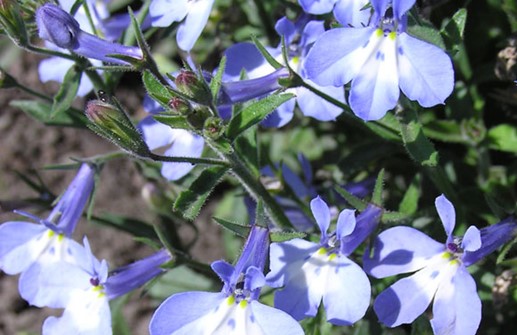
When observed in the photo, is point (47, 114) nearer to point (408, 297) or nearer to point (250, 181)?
point (250, 181)

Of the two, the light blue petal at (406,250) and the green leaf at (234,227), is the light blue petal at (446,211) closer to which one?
the light blue petal at (406,250)

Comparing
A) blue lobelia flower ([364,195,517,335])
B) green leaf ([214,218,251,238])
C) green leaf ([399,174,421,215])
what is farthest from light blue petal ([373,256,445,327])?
green leaf ([399,174,421,215])

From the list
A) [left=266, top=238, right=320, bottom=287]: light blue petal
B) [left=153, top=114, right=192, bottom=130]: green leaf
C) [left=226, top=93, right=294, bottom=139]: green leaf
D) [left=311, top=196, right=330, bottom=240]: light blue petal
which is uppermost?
[left=153, top=114, right=192, bottom=130]: green leaf

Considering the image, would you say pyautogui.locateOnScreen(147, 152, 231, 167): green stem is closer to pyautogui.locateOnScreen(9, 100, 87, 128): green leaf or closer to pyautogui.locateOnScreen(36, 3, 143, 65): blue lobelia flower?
pyautogui.locateOnScreen(36, 3, 143, 65): blue lobelia flower

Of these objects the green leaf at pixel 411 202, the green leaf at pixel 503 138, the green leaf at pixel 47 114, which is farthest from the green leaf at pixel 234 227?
the green leaf at pixel 503 138

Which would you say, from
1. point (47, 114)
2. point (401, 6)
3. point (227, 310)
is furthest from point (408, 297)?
point (47, 114)

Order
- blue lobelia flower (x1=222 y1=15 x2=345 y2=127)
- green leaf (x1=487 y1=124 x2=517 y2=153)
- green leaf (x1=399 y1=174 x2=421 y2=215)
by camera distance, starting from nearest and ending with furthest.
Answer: blue lobelia flower (x1=222 y1=15 x2=345 y2=127) → green leaf (x1=399 y1=174 x2=421 y2=215) → green leaf (x1=487 y1=124 x2=517 y2=153)

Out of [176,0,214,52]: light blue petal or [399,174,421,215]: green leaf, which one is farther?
[399,174,421,215]: green leaf
